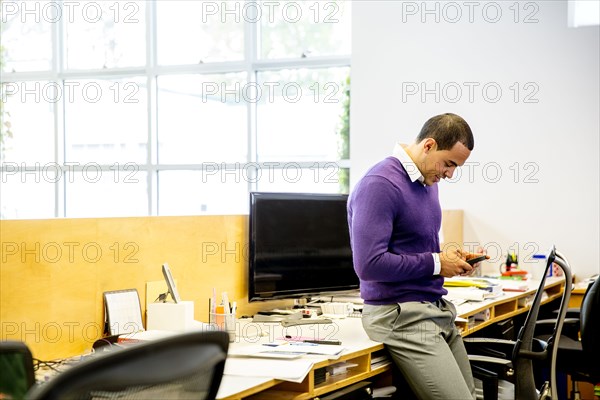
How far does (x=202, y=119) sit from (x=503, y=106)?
100.0 inches

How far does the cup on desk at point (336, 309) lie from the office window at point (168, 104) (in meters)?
2.64

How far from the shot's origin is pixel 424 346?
253 cm

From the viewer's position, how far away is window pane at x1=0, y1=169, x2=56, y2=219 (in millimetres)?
6785

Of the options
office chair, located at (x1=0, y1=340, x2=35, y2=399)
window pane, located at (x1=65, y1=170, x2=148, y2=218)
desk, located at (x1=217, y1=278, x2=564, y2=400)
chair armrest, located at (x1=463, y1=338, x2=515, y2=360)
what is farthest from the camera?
window pane, located at (x1=65, y1=170, x2=148, y2=218)

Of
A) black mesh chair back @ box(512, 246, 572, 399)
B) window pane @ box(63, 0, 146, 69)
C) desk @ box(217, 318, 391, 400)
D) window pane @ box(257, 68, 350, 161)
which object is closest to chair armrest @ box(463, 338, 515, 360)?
black mesh chair back @ box(512, 246, 572, 399)

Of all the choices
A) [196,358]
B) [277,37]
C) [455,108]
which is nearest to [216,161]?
[277,37]

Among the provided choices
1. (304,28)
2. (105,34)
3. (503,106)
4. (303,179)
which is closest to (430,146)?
(503,106)

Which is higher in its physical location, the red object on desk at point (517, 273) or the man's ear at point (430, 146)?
the man's ear at point (430, 146)

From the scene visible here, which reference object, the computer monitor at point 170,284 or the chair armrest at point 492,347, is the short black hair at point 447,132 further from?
the computer monitor at point 170,284

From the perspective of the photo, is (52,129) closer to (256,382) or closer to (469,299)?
(469,299)

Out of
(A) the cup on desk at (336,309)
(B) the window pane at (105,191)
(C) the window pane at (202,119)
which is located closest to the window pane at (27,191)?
(B) the window pane at (105,191)

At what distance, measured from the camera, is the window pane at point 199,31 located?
635cm

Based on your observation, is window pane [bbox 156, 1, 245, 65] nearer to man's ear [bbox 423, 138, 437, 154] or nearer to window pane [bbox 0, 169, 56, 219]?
window pane [bbox 0, 169, 56, 219]

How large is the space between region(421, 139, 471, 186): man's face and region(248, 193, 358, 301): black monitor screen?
0.82 metres
